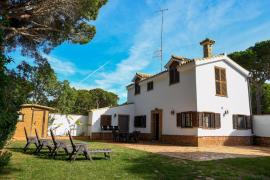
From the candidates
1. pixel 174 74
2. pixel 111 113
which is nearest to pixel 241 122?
pixel 174 74

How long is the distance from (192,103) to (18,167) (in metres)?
12.5

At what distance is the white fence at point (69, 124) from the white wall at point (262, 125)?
1657cm

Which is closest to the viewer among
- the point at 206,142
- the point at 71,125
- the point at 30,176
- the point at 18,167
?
the point at 30,176

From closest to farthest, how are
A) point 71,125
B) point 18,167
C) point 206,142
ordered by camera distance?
1. point 18,167
2. point 206,142
3. point 71,125

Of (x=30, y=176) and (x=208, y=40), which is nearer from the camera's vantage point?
(x=30, y=176)

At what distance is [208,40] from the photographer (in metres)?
19.5

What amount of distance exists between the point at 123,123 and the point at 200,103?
9901mm

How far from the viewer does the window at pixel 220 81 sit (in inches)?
697

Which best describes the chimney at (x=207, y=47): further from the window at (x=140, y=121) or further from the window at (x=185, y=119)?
the window at (x=140, y=121)

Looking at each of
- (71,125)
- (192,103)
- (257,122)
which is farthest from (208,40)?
(71,125)

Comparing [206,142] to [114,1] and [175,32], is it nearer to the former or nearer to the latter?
[175,32]

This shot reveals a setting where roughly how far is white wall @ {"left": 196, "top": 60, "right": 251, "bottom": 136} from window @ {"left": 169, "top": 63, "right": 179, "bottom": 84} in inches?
89.3

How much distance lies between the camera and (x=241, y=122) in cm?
1853

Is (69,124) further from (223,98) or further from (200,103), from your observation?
(223,98)
